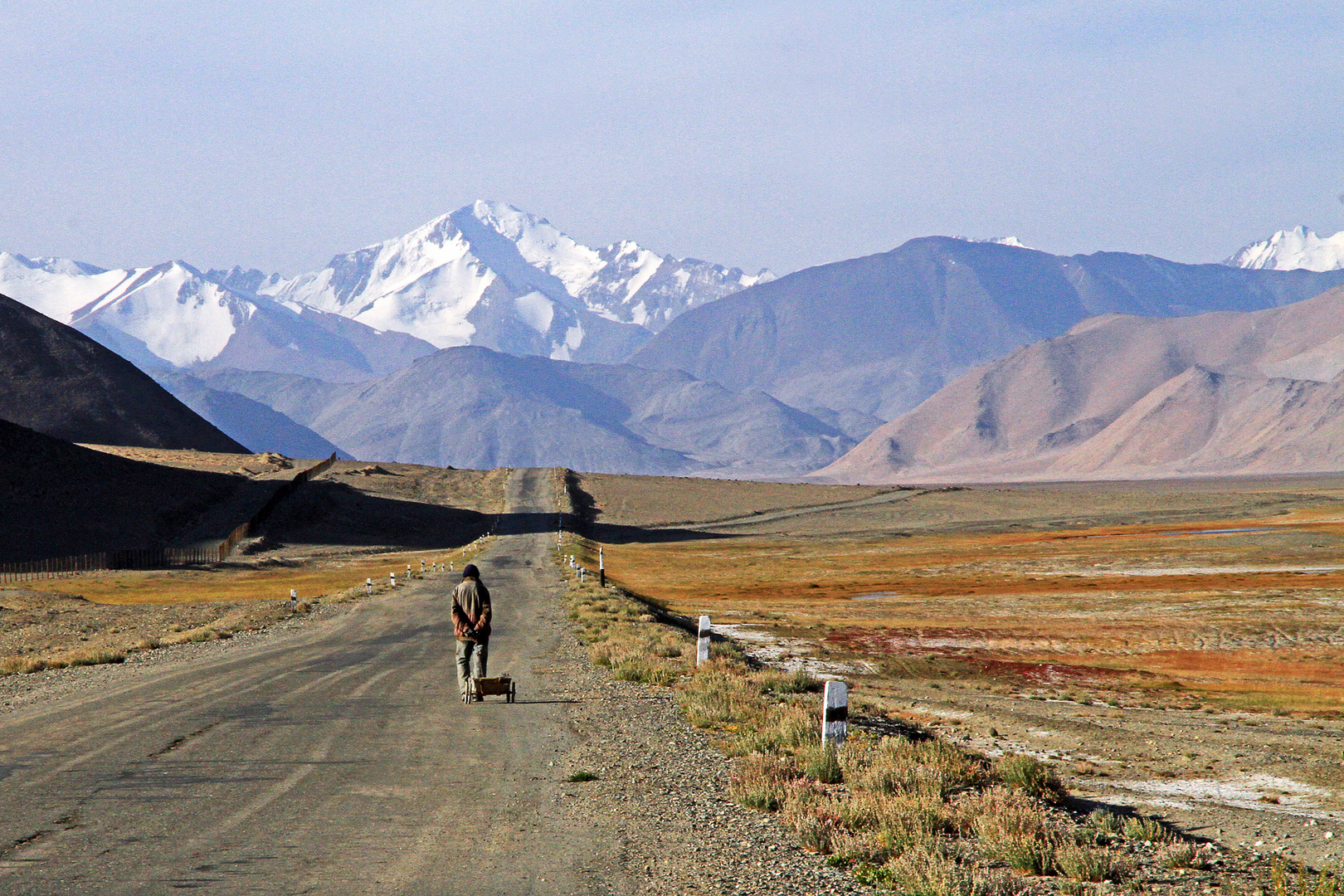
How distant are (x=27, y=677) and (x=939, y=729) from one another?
17.6 m

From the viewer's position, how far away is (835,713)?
13445mm

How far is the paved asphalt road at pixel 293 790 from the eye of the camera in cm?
899

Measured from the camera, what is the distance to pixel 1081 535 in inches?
3728

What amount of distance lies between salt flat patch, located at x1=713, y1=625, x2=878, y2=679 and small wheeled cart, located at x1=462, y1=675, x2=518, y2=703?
8.23 meters

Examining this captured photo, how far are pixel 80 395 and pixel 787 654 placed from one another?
17718cm

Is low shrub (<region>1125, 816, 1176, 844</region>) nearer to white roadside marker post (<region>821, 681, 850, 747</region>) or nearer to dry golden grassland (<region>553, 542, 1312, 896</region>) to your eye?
dry golden grassland (<region>553, 542, 1312, 896</region>)

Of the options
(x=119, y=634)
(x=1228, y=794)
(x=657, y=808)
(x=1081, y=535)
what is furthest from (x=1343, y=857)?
(x=1081, y=535)

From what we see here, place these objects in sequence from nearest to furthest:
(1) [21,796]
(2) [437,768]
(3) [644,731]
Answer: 1. (1) [21,796]
2. (2) [437,768]
3. (3) [644,731]

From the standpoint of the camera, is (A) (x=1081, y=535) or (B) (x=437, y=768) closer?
(B) (x=437, y=768)

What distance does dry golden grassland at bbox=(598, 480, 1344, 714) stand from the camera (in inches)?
1110

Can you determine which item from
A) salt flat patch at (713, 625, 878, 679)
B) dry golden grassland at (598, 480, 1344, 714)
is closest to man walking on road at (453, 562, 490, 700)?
salt flat patch at (713, 625, 878, 679)

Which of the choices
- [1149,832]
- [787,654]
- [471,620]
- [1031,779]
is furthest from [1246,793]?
[787,654]

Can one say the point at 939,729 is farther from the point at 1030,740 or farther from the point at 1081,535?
the point at 1081,535

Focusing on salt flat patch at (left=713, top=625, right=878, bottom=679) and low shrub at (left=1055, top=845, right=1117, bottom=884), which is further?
salt flat patch at (left=713, top=625, right=878, bottom=679)
